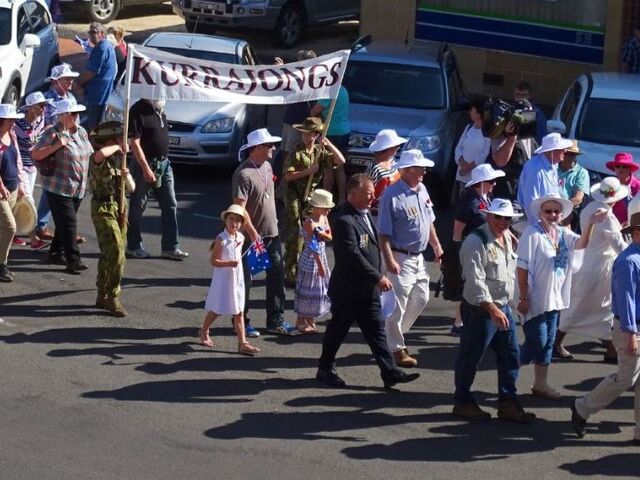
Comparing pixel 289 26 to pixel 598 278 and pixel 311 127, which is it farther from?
pixel 598 278

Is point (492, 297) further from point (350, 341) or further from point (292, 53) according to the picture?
point (292, 53)

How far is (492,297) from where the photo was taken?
10430mm

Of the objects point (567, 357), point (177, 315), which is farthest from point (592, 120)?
point (177, 315)

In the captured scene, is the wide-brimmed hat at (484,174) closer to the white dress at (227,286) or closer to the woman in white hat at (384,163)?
the woman in white hat at (384,163)

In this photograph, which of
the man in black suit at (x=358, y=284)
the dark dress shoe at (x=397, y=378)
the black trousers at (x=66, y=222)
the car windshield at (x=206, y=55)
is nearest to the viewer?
the man in black suit at (x=358, y=284)

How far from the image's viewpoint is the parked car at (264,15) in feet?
85.1

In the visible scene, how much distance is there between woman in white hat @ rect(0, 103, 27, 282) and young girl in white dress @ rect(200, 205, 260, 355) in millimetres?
2465

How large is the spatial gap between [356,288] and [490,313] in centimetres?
117

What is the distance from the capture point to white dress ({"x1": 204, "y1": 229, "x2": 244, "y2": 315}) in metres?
11.8

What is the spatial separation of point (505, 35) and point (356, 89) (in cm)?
676

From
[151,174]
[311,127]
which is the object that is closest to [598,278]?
[311,127]

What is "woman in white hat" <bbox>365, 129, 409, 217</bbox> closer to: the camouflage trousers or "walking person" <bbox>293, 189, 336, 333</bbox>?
"walking person" <bbox>293, 189, 336, 333</bbox>

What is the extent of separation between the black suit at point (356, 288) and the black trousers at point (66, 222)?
3673 millimetres

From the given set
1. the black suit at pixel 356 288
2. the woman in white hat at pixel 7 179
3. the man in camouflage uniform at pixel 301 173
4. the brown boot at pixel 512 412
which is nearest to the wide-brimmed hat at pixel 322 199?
the black suit at pixel 356 288
